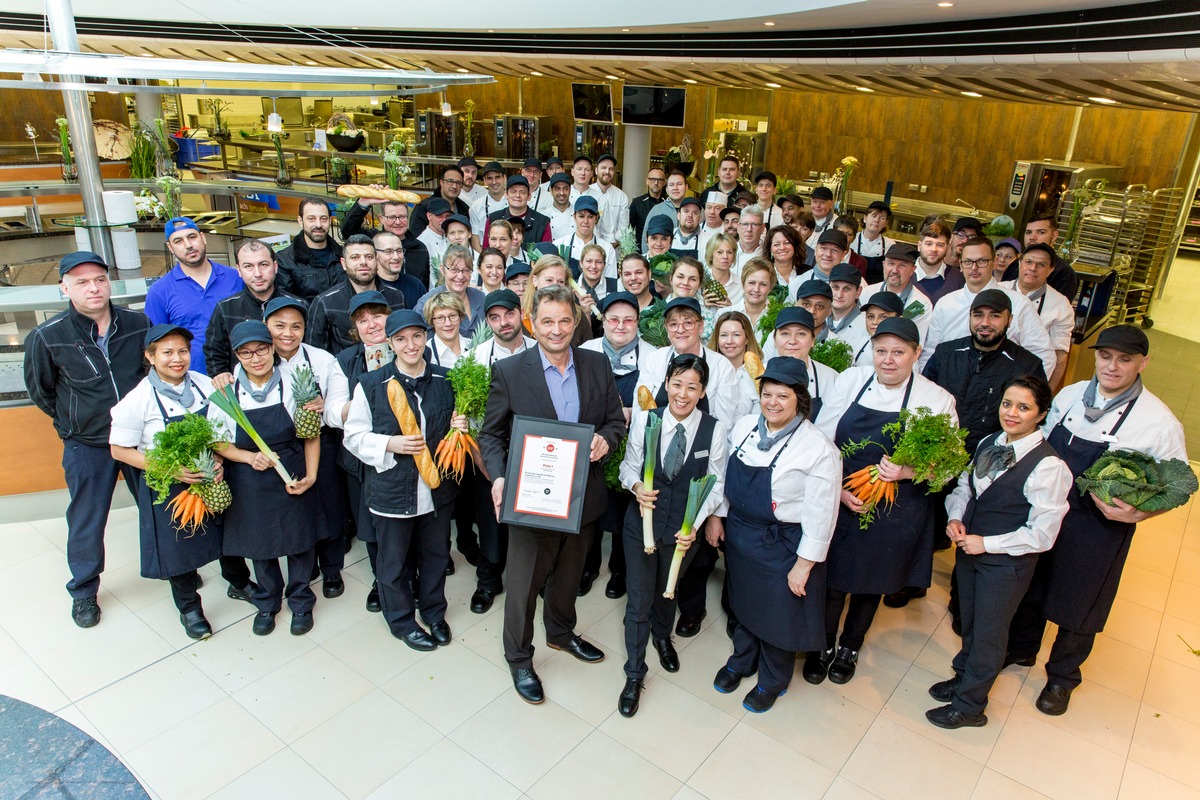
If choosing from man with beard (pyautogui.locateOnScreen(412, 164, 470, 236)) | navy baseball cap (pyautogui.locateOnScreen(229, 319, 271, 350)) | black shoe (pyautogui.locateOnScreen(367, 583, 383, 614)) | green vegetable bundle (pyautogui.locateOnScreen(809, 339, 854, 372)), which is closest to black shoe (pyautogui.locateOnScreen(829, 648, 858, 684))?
green vegetable bundle (pyautogui.locateOnScreen(809, 339, 854, 372))

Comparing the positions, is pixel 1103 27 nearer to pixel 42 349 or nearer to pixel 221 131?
pixel 42 349

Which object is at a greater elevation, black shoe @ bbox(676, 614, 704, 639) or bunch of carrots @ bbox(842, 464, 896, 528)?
bunch of carrots @ bbox(842, 464, 896, 528)

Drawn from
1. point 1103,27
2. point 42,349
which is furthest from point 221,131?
point 1103,27

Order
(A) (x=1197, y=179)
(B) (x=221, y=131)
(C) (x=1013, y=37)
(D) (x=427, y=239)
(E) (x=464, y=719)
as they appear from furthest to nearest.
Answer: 1. (B) (x=221, y=131)
2. (A) (x=1197, y=179)
3. (D) (x=427, y=239)
4. (C) (x=1013, y=37)
5. (E) (x=464, y=719)

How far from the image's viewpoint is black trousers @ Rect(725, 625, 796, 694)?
11.7 ft

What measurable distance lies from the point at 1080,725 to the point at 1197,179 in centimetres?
962

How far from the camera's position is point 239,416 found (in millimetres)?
3576

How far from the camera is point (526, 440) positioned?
3.16 metres

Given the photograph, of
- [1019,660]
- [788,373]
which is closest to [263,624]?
[788,373]

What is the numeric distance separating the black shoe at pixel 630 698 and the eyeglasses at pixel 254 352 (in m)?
2.35

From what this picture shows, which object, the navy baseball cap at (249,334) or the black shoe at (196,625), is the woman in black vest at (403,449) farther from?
the black shoe at (196,625)

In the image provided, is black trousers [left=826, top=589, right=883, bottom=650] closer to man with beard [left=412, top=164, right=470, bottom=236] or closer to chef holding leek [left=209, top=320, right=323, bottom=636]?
chef holding leek [left=209, top=320, right=323, bottom=636]

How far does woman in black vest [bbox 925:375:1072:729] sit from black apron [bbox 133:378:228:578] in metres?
3.64

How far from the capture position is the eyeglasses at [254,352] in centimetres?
355
